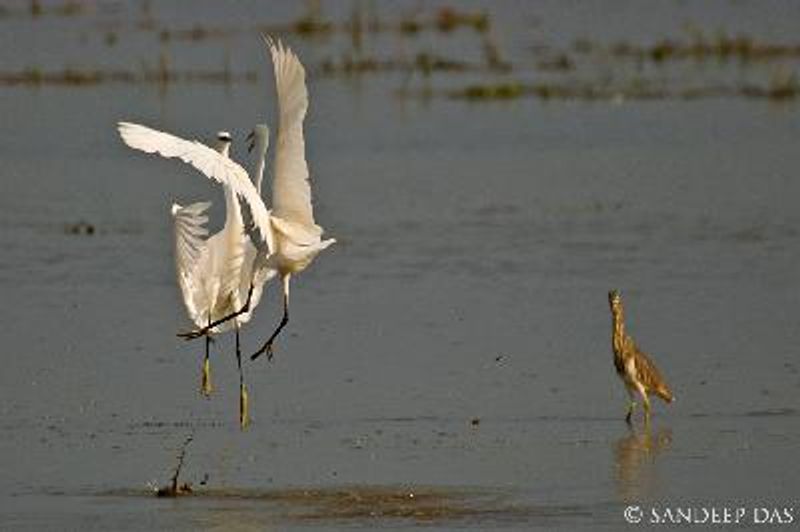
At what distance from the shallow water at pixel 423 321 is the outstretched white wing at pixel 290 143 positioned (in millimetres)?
974

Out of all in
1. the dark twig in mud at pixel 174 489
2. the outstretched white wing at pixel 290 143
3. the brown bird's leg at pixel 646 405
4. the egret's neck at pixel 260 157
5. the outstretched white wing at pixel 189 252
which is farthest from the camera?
the outstretched white wing at pixel 189 252

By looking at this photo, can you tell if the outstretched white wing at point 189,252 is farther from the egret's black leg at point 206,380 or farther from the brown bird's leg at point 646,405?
the brown bird's leg at point 646,405

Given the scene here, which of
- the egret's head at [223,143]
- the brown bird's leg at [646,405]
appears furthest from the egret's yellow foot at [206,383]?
the brown bird's leg at [646,405]

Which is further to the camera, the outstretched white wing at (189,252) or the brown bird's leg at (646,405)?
the outstretched white wing at (189,252)

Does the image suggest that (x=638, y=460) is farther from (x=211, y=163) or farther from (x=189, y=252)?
(x=189, y=252)

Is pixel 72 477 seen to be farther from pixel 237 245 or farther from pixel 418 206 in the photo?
pixel 418 206

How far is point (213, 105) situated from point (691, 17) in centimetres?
1134

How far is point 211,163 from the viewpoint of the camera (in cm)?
1175

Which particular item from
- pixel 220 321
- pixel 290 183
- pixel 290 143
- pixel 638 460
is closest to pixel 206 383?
pixel 220 321

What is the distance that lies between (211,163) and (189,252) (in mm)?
1490

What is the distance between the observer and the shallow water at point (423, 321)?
10352mm

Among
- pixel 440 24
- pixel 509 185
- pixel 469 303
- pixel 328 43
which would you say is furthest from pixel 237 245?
pixel 440 24

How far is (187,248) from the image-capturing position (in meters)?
13.1

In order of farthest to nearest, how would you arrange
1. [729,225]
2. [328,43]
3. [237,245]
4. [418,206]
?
[328,43], [418,206], [729,225], [237,245]
